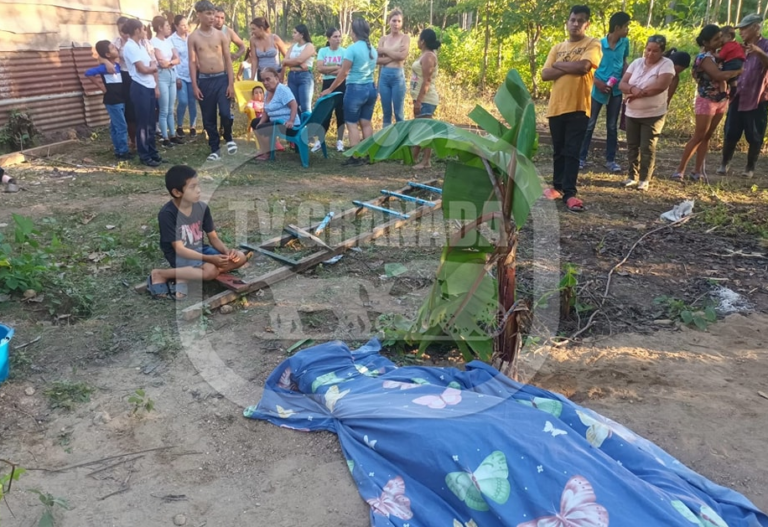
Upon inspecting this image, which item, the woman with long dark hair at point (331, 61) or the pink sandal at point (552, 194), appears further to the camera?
the woman with long dark hair at point (331, 61)

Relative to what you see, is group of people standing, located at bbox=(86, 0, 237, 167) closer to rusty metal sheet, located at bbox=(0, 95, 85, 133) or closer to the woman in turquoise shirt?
rusty metal sheet, located at bbox=(0, 95, 85, 133)

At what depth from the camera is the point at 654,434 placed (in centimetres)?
270

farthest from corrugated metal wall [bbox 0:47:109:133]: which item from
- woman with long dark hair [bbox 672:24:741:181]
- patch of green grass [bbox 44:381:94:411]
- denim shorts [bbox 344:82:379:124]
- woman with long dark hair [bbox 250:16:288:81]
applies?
woman with long dark hair [bbox 672:24:741:181]

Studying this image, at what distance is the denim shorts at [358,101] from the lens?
7.31 meters

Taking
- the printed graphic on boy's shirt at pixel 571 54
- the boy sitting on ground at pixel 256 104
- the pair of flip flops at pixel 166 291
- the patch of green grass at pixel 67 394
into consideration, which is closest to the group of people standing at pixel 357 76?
the boy sitting on ground at pixel 256 104

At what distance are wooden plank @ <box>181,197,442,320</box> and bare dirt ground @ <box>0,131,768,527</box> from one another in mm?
80

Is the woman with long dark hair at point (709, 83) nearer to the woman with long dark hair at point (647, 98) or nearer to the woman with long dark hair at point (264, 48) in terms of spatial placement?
the woman with long dark hair at point (647, 98)

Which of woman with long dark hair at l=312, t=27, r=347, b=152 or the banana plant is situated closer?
the banana plant

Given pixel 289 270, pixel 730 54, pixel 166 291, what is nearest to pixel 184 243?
pixel 166 291

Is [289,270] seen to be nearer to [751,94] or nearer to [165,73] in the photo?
[165,73]

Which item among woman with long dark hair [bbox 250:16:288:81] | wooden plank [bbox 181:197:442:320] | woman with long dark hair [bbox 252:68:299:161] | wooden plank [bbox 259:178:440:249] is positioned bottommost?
wooden plank [bbox 181:197:442:320]

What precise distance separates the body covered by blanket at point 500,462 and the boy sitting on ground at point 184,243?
1548 millimetres

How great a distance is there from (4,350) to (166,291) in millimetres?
1171

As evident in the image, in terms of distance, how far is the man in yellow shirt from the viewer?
533 cm
